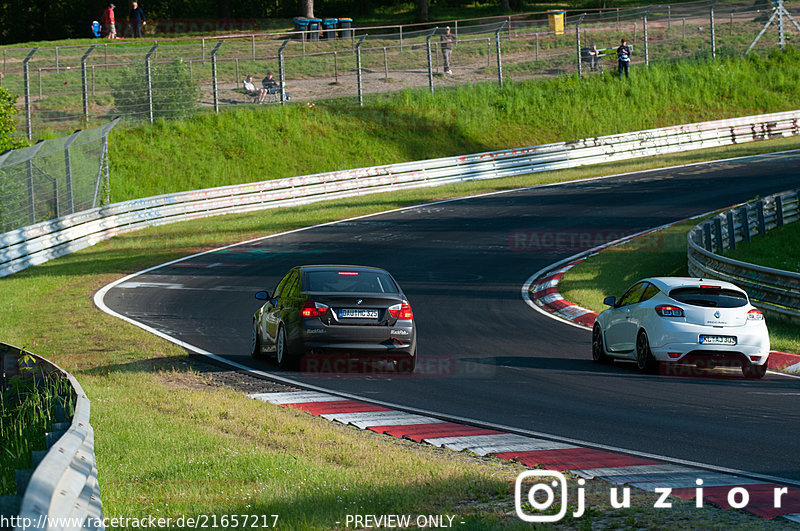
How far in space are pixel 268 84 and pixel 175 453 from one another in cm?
3773

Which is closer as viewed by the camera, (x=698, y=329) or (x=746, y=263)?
(x=698, y=329)

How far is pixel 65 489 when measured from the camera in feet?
15.3

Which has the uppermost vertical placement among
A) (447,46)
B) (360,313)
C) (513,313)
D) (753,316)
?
(447,46)

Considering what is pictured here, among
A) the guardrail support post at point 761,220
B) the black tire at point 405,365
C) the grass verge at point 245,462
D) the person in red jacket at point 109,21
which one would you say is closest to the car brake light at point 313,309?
the black tire at point 405,365

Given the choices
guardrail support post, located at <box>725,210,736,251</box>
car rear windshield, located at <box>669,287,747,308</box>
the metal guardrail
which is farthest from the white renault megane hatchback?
guardrail support post, located at <box>725,210,736,251</box>

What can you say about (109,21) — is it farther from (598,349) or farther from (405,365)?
(405,365)

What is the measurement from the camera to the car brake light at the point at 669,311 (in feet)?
Answer: 45.0

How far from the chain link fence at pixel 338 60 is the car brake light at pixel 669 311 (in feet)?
90.7

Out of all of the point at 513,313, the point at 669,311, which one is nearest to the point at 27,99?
the point at 513,313

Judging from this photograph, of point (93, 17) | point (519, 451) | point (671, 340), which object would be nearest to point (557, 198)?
point (671, 340)

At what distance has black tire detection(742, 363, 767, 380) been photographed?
13.5 meters

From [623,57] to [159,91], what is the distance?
2327cm

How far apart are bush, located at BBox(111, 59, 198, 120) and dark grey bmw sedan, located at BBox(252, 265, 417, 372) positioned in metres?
28.4

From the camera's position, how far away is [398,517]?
652cm
